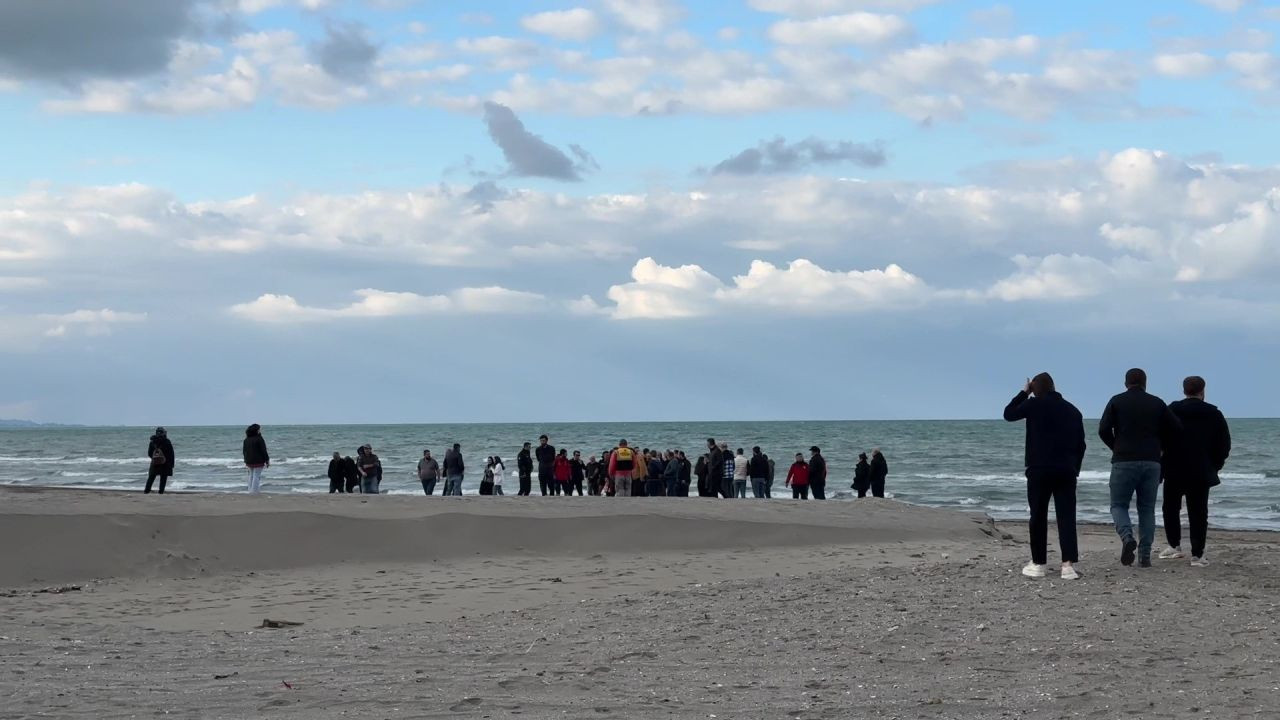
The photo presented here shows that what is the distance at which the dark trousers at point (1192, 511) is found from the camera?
11.0 m

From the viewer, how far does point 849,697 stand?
22.0 ft

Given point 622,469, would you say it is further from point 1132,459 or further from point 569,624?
point 569,624

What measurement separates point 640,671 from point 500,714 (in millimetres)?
1412

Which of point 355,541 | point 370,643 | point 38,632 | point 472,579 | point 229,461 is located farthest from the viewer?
point 229,461

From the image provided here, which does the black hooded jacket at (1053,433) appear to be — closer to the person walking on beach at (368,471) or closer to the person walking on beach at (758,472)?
the person walking on beach at (758,472)

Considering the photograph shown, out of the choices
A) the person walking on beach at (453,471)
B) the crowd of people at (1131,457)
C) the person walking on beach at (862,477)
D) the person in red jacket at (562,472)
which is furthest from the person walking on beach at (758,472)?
the crowd of people at (1131,457)

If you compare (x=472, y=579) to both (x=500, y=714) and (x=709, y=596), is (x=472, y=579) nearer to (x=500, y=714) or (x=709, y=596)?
(x=709, y=596)

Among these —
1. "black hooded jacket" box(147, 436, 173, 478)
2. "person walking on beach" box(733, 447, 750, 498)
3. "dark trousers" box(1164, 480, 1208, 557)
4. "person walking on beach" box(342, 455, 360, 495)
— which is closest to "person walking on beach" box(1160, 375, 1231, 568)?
"dark trousers" box(1164, 480, 1208, 557)

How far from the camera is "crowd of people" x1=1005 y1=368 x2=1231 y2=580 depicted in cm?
1001

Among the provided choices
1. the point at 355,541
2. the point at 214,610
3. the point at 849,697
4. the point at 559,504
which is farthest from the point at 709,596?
the point at 559,504

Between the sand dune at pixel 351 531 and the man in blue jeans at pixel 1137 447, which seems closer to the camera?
the man in blue jeans at pixel 1137 447

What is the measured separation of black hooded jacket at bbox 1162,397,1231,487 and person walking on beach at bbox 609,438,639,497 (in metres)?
16.4

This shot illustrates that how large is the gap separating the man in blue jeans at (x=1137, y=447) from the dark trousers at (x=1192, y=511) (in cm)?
44

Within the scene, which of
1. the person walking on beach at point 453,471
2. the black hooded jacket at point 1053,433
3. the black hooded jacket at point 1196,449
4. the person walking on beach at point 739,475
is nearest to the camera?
the black hooded jacket at point 1053,433
